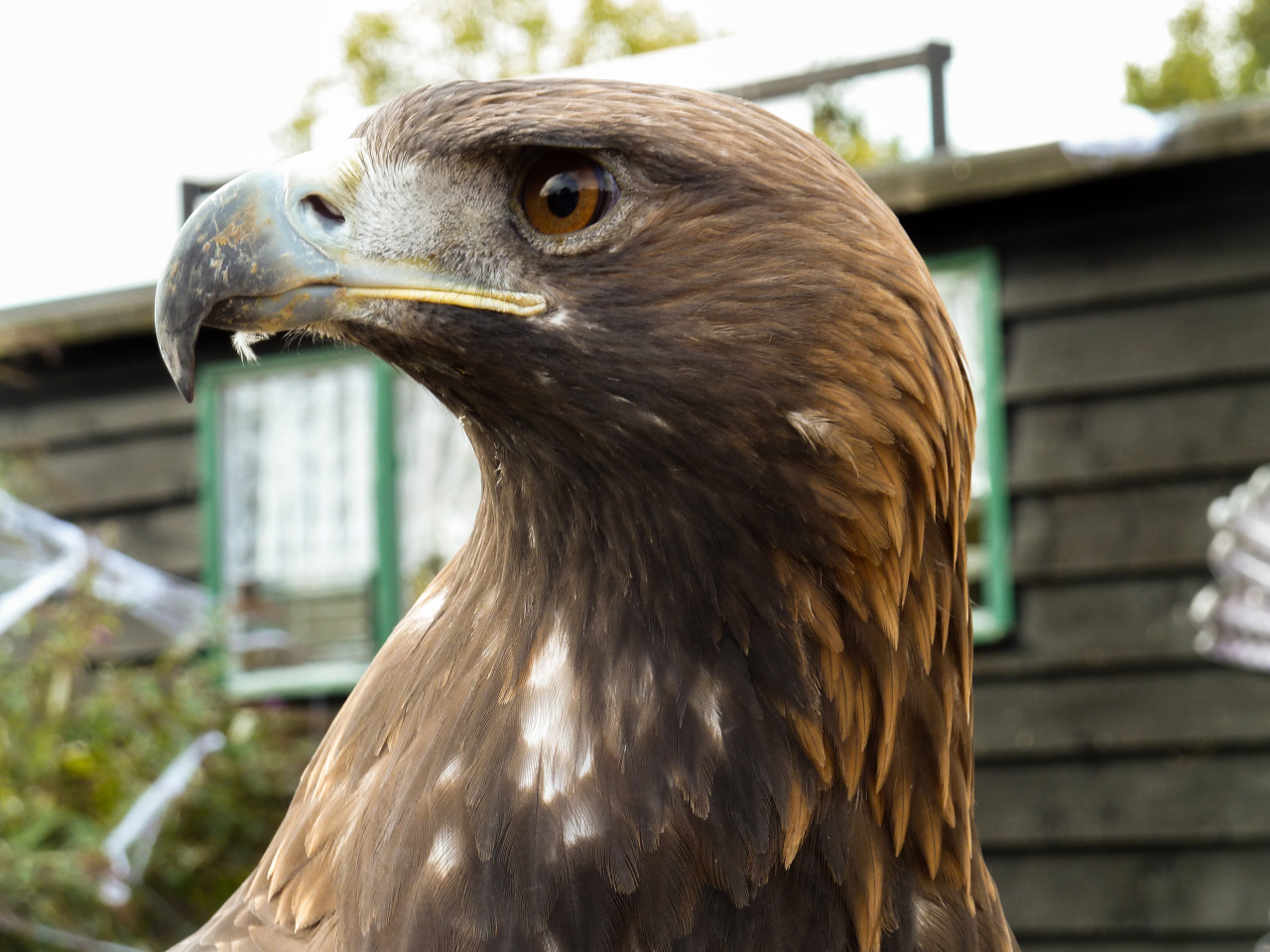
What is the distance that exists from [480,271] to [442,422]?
5124mm

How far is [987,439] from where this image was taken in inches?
207

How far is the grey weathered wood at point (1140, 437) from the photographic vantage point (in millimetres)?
4852

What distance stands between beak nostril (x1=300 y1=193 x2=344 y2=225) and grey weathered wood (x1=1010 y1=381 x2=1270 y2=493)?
422 cm

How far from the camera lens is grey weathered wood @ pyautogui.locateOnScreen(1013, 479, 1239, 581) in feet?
16.1

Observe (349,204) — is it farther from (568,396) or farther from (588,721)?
(588,721)

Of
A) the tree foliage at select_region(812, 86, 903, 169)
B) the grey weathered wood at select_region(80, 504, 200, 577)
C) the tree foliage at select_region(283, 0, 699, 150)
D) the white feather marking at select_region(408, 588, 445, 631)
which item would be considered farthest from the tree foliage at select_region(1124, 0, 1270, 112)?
the white feather marking at select_region(408, 588, 445, 631)

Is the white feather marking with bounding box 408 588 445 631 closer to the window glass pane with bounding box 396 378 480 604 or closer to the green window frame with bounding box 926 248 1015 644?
the green window frame with bounding box 926 248 1015 644

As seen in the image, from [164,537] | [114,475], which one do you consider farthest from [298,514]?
[114,475]

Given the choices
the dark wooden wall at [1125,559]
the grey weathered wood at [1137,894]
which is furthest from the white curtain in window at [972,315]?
the grey weathered wood at [1137,894]

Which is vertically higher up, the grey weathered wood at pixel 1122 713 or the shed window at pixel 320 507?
the shed window at pixel 320 507

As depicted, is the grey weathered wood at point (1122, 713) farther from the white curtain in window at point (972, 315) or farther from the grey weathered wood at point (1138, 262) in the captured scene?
the grey weathered wood at point (1138, 262)

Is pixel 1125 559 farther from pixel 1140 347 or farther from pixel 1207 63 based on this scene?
pixel 1207 63

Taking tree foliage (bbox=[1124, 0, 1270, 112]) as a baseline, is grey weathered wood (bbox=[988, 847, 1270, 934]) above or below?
Result: below

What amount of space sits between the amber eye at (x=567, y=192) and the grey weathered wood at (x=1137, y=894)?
4.48m
